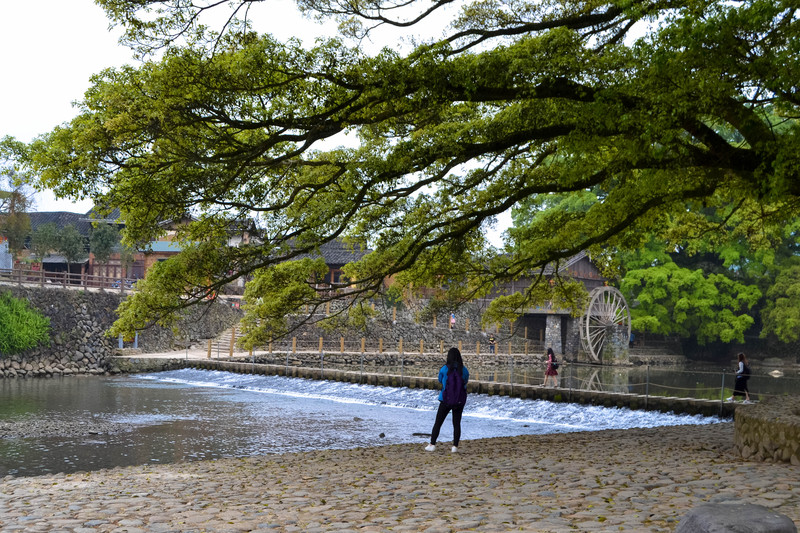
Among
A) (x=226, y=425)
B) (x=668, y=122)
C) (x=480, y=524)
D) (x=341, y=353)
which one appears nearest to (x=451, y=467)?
(x=480, y=524)

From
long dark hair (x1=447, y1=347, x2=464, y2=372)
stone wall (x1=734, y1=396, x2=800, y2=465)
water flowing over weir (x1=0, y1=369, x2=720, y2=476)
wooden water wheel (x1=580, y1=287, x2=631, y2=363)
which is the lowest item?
water flowing over weir (x1=0, y1=369, x2=720, y2=476)

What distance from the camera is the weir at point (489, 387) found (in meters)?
18.2

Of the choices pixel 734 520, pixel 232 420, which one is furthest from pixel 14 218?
pixel 734 520

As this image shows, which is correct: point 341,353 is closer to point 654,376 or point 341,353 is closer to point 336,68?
point 654,376

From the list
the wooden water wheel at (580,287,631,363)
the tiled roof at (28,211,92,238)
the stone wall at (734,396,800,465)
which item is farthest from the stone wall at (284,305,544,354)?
the stone wall at (734,396,800,465)

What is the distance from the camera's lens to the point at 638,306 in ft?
156

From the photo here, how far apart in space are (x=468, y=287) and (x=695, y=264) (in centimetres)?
3748

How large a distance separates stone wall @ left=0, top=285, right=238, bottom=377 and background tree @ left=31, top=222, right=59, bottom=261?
9751 millimetres

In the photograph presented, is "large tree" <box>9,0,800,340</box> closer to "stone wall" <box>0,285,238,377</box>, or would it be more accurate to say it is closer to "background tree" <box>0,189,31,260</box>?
"stone wall" <box>0,285,238,377</box>

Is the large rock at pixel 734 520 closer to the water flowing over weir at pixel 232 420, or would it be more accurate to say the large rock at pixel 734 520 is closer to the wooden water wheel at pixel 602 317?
the water flowing over weir at pixel 232 420

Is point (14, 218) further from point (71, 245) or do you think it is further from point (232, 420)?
point (232, 420)

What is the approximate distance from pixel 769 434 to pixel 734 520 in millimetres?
6022

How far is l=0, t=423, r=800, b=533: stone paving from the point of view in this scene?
6418 millimetres

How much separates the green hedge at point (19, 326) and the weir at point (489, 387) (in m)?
3.74
